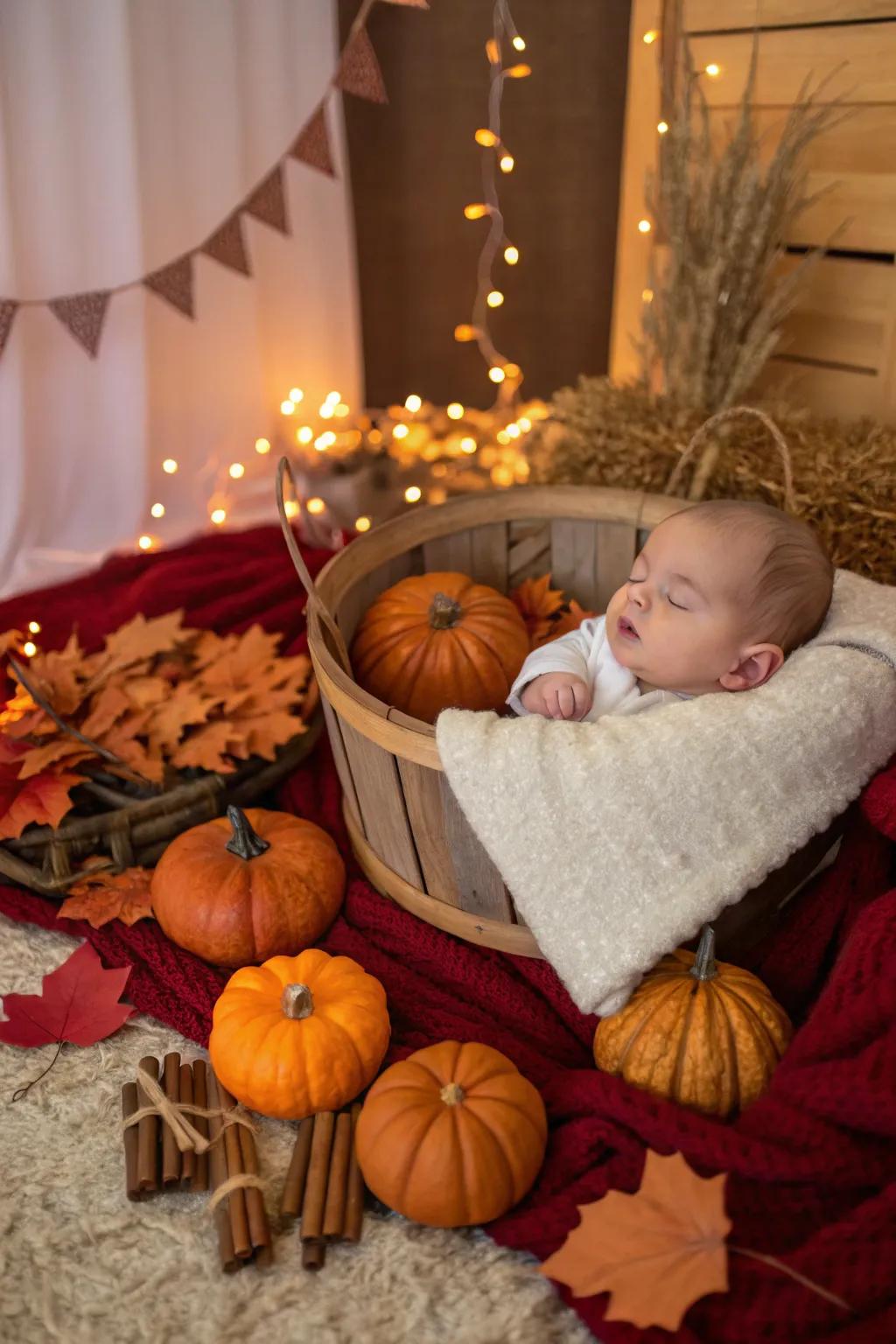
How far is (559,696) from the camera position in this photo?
1.42 metres

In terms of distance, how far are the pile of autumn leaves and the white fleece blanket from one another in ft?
1.96

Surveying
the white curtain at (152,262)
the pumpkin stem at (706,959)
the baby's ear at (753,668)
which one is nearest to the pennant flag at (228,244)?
the white curtain at (152,262)

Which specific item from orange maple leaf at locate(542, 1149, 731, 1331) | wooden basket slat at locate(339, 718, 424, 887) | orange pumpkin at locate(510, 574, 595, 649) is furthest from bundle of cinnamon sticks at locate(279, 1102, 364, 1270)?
orange pumpkin at locate(510, 574, 595, 649)

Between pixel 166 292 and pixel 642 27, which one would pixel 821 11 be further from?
pixel 166 292

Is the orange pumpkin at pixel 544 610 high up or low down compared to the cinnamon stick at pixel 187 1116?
up

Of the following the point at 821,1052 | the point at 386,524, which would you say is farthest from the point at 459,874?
the point at 386,524

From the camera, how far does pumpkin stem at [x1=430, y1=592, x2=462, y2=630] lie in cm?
158

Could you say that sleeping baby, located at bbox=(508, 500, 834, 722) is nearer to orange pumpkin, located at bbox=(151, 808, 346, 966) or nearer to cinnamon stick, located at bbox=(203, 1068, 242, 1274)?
orange pumpkin, located at bbox=(151, 808, 346, 966)

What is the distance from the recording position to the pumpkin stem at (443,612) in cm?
158

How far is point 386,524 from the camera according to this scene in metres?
1.71

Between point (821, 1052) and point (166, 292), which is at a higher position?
point (166, 292)

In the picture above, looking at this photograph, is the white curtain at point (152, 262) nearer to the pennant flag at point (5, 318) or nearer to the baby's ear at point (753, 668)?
the pennant flag at point (5, 318)

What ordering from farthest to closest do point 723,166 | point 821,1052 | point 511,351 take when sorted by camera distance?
point 511,351, point 723,166, point 821,1052

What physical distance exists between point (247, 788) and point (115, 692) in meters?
0.28
